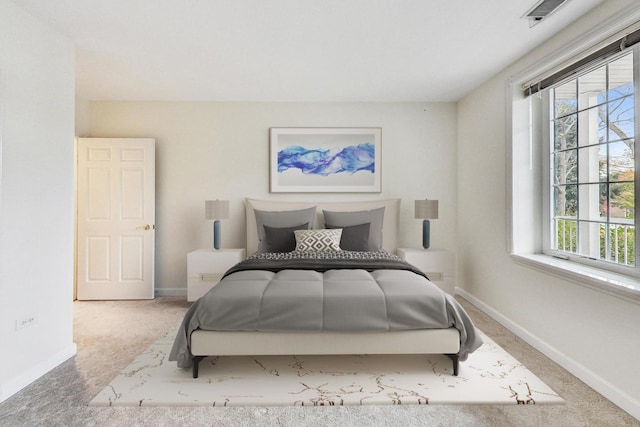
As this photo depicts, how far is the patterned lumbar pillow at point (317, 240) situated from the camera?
12.4 ft

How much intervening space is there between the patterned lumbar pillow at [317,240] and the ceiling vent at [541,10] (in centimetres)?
250

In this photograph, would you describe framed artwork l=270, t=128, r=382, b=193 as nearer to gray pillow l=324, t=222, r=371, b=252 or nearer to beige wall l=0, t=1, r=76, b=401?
gray pillow l=324, t=222, r=371, b=252

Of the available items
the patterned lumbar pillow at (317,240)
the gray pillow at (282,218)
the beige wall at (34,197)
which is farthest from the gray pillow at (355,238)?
the beige wall at (34,197)

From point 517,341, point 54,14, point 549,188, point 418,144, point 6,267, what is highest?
point 54,14

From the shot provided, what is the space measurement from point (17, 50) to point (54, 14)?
0.37 metres

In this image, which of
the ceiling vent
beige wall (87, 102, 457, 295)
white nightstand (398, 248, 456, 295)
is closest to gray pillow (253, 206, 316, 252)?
beige wall (87, 102, 457, 295)

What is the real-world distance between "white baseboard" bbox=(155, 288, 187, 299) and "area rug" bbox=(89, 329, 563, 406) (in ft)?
6.15

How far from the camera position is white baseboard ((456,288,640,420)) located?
2.06 meters

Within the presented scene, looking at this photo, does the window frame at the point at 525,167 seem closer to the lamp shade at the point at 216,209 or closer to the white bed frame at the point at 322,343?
the white bed frame at the point at 322,343

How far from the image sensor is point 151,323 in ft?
11.8

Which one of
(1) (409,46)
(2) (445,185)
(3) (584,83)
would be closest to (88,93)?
(1) (409,46)

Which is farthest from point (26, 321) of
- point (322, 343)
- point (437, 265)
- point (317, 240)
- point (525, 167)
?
point (525, 167)

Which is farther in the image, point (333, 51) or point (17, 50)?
point (333, 51)

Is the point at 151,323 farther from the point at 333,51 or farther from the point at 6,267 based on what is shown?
the point at 333,51
